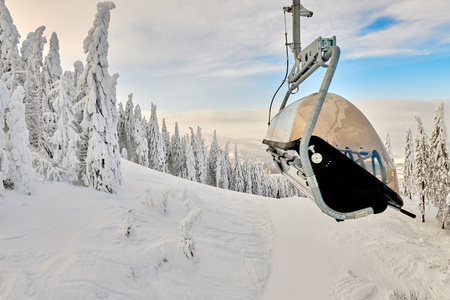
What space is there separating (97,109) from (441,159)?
27.5m

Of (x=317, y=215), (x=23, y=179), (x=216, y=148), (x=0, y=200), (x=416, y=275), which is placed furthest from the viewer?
(x=216, y=148)

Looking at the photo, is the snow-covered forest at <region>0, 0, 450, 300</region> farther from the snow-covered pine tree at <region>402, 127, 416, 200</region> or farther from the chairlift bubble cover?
the snow-covered pine tree at <region>402, 127, 416, 200</region>

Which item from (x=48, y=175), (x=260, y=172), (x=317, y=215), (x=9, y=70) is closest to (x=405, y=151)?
(x=317, y=215)

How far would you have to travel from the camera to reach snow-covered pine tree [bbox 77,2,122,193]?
44.2 ft

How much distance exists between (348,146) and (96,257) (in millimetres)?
6807

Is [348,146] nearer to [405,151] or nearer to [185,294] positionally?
[185,294]

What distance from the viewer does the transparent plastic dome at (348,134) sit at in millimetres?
3186

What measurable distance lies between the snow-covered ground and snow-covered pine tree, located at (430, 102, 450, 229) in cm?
957

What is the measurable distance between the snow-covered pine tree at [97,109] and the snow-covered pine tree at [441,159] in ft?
86.0

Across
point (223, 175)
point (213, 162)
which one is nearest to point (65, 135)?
point (223, 175)

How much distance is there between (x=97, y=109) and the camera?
14.1 m

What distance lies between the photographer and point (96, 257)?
6.59 m

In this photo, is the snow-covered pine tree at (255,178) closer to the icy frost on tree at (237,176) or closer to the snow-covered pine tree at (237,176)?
the snow-covered pine tree at (237,176)

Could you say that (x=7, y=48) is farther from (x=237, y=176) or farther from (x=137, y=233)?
(x=237, y=176)
